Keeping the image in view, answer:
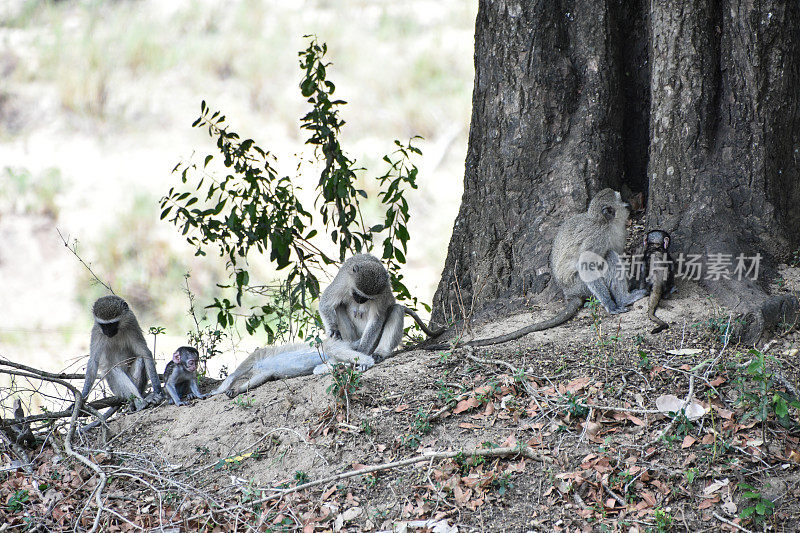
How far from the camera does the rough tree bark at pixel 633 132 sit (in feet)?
18.6

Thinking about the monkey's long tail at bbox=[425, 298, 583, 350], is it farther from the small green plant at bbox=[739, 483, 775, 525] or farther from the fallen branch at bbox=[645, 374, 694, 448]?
the small green plant at bbox=[739, 483, 775, 525]

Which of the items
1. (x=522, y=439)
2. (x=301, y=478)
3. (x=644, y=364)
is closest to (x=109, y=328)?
(x=301, y=478)

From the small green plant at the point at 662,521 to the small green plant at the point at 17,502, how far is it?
3981 millimetres

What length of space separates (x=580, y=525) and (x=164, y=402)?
3833mm

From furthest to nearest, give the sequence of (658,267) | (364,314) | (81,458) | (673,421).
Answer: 1. (364,314)
2. (658,267)
3. (81,458)
4. (673,421)

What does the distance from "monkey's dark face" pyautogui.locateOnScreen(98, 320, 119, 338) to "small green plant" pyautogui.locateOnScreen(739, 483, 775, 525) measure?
202 inches

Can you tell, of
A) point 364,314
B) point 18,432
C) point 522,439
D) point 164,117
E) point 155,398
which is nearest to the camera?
point 522,439

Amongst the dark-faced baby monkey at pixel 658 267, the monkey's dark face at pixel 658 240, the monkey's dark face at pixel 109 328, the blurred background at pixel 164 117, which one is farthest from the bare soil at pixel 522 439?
the blurred background at pixel 164 117

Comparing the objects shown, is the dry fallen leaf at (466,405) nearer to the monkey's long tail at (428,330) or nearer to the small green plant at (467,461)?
the small green plant at (467,461)

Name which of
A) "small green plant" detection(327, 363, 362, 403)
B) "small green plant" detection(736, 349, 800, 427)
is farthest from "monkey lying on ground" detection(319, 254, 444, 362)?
"small green plant" detection(736, 349, 800, 427)

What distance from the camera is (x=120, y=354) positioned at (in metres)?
6.80

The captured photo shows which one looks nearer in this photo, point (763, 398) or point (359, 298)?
point (763, 398)

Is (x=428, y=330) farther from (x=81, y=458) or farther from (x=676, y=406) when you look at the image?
(x=81, y=458)

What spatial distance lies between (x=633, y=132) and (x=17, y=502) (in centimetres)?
574
